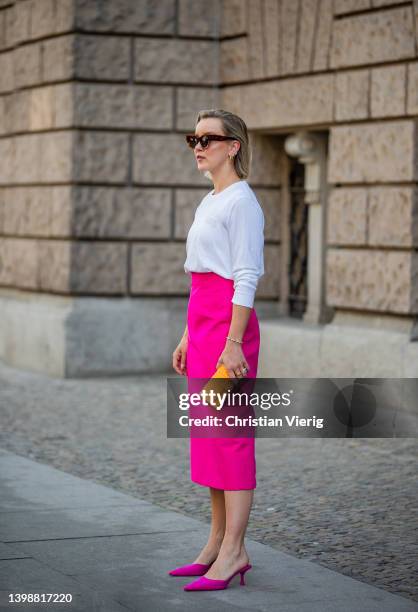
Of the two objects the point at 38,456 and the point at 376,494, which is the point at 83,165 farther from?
the point at 376,494

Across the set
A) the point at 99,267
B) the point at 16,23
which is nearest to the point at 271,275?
the point at 99,267

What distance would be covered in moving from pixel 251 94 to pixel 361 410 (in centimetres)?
340

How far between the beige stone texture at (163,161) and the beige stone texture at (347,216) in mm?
2204

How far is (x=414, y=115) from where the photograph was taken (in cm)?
959

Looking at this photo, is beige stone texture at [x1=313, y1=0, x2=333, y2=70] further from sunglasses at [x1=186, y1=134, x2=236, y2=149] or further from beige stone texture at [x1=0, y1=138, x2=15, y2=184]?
sunglasses at [x1=186, y1=134, x2=236, y2=149]

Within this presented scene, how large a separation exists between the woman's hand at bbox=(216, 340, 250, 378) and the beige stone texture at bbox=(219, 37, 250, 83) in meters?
7.18

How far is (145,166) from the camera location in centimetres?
1241

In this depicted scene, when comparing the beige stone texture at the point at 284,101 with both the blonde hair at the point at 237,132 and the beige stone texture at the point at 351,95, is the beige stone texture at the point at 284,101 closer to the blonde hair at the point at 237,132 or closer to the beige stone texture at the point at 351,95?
the beige stone texture at the point at 351,95

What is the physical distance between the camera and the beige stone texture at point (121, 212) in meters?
12.2

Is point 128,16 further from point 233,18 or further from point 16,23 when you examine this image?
point 16,23

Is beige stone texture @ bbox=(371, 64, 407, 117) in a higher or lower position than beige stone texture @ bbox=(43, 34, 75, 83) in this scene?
lower

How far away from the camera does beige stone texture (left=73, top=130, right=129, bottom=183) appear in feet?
40.0

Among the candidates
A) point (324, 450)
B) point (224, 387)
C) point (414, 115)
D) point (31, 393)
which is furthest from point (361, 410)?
point (224, 387)

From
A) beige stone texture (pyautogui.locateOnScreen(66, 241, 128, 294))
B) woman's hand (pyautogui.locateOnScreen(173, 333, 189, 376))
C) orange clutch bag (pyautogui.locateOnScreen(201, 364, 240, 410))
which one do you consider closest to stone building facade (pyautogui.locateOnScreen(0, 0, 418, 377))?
beige stone texture (pyautogui.locateOnScreen(66, 241, 128, 294))
